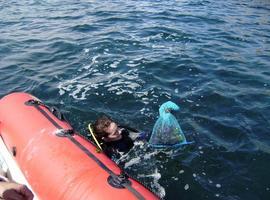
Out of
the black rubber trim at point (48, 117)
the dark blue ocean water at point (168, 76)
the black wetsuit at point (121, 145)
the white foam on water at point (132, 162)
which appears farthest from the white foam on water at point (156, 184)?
the black rubber trim at point (48, 117)

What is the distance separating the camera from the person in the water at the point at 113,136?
217 inches

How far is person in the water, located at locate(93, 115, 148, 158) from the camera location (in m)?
5.52

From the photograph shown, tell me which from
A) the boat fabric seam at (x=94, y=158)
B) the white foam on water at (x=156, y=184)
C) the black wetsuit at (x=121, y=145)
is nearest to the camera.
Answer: the boat fabric seam at (x=94, y=158)

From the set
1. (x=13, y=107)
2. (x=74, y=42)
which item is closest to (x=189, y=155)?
(x=13, y=107)

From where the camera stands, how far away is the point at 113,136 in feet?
18.3

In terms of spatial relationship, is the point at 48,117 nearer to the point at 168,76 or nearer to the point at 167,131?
the point at 167,131

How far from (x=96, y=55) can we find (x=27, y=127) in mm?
5306

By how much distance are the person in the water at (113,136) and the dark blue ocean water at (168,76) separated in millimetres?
347

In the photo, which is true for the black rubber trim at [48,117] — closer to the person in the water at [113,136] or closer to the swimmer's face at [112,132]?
the person in the water at [113,136]

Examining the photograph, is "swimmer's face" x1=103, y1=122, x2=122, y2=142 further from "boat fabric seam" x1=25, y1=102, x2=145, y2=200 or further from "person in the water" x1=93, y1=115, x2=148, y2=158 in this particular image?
"boat fabric seam" x1=25, y1=102, x2=145, y2=200

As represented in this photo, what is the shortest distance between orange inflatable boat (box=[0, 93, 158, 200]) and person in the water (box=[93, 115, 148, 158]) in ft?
1.81

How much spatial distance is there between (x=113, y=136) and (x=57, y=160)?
53.9 inches

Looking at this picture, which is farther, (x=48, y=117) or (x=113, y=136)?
(x=113, y=136)

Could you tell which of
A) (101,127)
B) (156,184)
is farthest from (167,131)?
(101,127)
